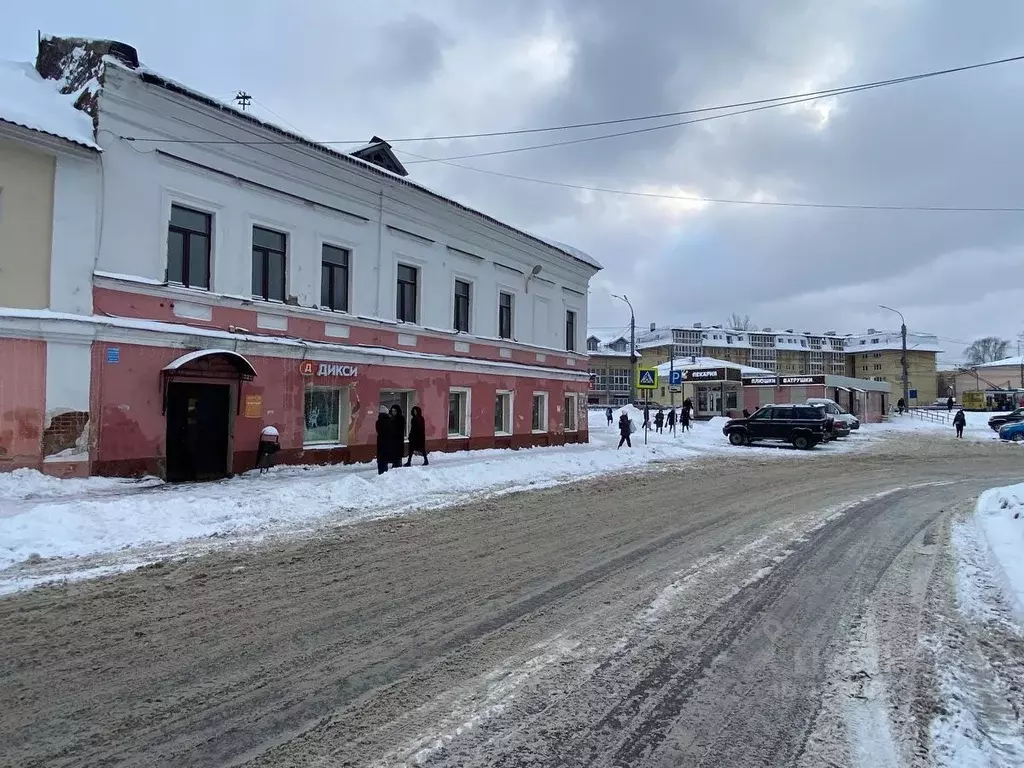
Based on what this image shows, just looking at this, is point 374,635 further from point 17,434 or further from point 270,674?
point 17,434

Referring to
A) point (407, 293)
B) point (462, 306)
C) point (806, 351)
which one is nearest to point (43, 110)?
point (407, 293)

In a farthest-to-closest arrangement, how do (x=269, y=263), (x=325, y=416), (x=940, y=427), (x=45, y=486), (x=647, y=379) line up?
(x=940, y=427)
(x=647, y=379)
(x=325, y=416)
(x=269, y=263)
(x=45, y=486)

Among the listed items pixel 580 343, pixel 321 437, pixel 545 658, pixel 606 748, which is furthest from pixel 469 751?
pixel 580 343

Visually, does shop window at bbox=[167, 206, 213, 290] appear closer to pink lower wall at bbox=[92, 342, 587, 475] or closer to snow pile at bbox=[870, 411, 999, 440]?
pink lower wall at bbox=[92, 342, 587, 475]

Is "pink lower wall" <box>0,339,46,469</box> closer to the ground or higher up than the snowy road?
higher up

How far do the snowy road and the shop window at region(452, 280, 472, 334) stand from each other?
1293cm

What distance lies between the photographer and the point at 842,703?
3.99m

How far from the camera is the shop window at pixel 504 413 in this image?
75.3 ft

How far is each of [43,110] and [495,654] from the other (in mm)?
12887

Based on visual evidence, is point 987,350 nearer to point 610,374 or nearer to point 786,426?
point 610,374

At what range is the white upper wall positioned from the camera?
41.2 feet

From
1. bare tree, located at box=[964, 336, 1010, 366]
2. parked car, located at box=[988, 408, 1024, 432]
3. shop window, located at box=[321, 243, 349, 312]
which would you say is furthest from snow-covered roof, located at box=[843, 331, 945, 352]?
shop window, located at box=[321, 243, 349, 312]

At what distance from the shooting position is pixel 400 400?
62.0ft

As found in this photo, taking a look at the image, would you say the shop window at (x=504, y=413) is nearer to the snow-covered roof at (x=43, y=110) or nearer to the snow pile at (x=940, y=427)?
the snow-covered roof at (x=43, y=110)
